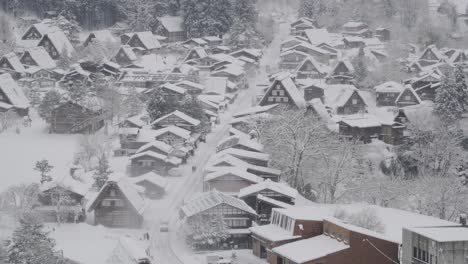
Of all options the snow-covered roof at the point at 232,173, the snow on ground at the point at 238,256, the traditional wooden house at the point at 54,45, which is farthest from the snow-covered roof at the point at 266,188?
the traditional wooden house at the point at 54,45

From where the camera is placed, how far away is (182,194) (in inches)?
1421

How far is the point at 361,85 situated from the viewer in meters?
60.0

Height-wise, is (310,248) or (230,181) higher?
(230,181)

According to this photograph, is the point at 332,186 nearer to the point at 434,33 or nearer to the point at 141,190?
the point at 141,190

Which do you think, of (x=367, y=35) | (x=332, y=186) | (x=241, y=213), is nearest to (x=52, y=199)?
(x=241, y=213)

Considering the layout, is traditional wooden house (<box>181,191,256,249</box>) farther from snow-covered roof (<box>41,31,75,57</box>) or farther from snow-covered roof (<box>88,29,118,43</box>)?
snow-covered roof (<box>88,29,118,43</box>)

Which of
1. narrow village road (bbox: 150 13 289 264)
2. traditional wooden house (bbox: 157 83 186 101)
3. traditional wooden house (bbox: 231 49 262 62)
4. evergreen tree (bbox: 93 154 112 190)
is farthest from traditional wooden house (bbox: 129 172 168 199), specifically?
traditional wooden house (bbox: 231 49 262 62)

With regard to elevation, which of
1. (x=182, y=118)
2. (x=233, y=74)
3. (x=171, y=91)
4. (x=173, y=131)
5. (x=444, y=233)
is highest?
(x=233, y=74)

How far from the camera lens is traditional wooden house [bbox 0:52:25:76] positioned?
5722 cm

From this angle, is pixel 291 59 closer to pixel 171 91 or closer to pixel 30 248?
pixel 171 91

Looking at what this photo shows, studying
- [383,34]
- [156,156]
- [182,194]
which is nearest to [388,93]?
[156,156]

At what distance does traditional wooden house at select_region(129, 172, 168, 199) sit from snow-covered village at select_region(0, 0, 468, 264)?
11 cm

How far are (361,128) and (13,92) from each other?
2294 cm

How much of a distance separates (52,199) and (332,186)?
13.7 metres
